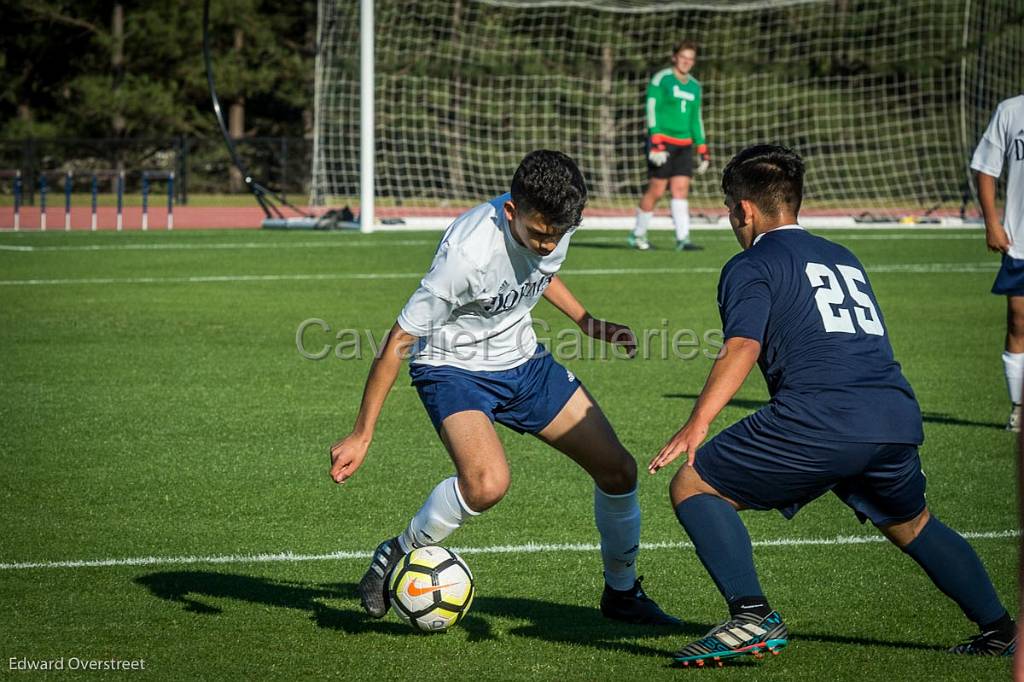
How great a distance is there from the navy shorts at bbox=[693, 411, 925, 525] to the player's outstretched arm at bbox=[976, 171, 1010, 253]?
12.8ft

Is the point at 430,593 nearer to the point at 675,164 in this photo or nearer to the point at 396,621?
the point at 396,621

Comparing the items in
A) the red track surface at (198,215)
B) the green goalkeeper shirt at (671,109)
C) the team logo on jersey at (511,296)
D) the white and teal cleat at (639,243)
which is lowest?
the red track surface at (198,215)

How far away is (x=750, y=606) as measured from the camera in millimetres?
3947

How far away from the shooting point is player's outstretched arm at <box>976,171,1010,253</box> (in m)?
7.59

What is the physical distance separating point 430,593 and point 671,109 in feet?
45.4

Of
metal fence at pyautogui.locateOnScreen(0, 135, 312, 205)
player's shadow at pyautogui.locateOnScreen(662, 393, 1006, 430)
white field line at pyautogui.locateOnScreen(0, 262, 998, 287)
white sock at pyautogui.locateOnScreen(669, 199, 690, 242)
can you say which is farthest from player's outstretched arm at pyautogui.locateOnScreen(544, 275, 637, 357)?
metal fence at pyautogui.locateOnScreen(0, 135, 312, 205)

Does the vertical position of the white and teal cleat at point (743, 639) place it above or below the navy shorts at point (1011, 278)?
below

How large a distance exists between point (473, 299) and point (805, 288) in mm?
1144

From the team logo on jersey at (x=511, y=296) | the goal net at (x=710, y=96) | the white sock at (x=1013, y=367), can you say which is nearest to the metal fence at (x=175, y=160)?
the goal net at (x=710, y=96)

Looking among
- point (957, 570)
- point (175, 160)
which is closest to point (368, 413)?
point (957, 570)

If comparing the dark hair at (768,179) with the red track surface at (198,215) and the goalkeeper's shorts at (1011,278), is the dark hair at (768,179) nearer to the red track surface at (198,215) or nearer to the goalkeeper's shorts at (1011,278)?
the goalkeeper's shorts at (1011,278)

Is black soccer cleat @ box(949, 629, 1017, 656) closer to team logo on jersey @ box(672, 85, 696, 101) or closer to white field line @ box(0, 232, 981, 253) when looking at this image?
team logo on jersey @ box(672, 85, 696, 101)

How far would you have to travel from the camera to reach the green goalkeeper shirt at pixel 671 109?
17406 mm

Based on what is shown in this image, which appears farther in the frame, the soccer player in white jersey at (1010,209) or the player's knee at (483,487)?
the soccer player in white jersey at (1010,209)
